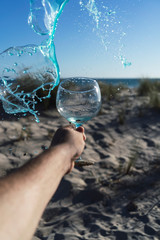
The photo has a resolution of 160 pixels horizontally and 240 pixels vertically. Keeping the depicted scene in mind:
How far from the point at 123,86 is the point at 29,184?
319 inches

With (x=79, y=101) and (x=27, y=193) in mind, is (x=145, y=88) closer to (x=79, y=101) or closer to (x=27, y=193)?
(x=79, y=101)

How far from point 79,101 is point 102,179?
6.13 feet

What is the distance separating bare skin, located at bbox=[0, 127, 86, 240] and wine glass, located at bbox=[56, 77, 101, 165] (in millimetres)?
436

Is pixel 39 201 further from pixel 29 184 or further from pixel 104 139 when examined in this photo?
pixel 104 139

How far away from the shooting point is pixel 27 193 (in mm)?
565

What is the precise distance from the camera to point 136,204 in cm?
241

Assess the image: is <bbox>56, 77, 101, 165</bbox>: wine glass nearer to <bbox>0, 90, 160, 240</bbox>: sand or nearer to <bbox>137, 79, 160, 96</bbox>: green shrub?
<bbox>0, 90, 160, 240</bbox>: sand

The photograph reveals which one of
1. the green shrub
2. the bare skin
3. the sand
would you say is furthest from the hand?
the green shrub

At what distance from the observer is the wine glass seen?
117cm

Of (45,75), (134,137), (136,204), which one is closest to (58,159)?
(45,75)

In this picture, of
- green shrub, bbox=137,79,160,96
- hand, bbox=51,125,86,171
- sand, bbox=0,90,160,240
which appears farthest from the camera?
green shrub, bbox=137,79,160,96

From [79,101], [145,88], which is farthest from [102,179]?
[145,88]

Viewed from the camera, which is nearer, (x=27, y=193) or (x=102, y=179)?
(x=27, y=193)

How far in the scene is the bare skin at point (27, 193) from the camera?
51 centimetres
